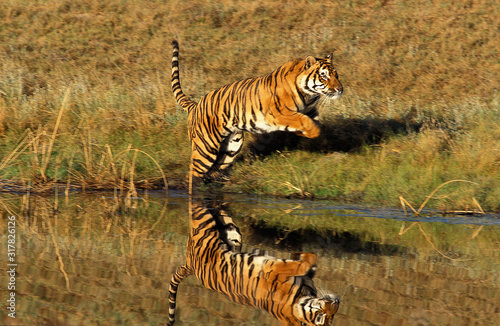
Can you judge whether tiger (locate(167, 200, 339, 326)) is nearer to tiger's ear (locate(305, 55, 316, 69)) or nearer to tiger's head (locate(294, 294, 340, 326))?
tiger's head (locate(294, 294, 340, 326))

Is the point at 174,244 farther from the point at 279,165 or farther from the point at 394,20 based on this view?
the point at 394,20

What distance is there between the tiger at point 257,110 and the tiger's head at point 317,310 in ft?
12.2

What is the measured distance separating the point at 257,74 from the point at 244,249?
7.66 meters

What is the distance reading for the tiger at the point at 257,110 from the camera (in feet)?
26.3

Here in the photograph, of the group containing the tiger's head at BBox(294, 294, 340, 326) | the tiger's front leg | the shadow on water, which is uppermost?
the tiger's front leg

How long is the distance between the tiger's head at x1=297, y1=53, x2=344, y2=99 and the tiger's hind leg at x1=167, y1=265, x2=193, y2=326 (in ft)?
12.2

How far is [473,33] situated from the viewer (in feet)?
47.3

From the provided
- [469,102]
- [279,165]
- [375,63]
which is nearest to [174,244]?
[279,165]

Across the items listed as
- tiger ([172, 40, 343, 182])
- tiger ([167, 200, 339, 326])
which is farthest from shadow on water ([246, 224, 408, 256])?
tiger ([172, 40, 343, 182])

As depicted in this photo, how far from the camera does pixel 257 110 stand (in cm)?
818

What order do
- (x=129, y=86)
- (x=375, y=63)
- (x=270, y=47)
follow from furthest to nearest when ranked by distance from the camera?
(x=270, y=47), (x=375, y=63), (x=129, y=86)

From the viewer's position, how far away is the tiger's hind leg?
13.0 feet

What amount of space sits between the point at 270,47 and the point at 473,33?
425 centimetres

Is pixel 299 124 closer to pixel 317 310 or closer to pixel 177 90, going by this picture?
pixel 177 90
